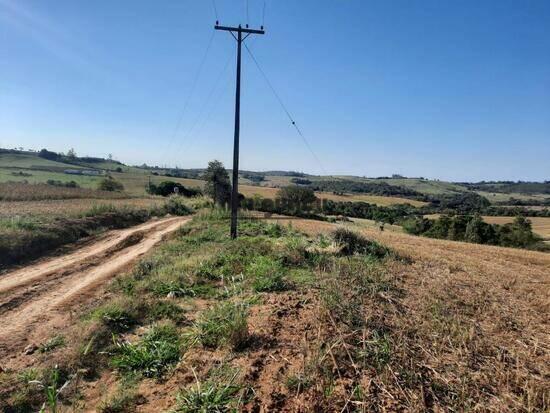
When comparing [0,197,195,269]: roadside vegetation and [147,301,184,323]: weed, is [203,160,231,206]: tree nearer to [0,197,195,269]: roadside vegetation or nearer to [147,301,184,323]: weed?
[0,197,195,269]: roadside vegetation

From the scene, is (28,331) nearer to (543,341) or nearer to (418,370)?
(418,370)

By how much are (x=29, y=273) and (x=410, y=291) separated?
10.9 meters

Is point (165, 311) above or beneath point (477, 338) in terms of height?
beneath

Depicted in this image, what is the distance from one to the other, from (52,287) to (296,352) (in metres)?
7.88

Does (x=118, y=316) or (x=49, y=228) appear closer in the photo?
(x=118, y=316)

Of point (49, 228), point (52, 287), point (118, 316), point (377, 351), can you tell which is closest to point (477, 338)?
point (377, 351)

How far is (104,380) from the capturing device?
5035mm

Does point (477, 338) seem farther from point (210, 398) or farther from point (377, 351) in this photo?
point (210, 398)

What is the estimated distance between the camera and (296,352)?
5004mm

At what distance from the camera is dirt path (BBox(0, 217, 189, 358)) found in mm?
6871

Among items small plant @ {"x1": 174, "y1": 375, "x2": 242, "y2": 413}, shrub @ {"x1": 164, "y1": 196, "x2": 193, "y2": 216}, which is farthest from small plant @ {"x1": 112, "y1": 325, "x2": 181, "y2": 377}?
shrub @ {"x1": 164, "y1": 196, "x2": 193, "y2": 216}

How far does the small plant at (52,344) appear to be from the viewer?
19.5 feet

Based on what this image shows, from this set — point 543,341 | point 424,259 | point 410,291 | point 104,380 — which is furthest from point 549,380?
point 424,259

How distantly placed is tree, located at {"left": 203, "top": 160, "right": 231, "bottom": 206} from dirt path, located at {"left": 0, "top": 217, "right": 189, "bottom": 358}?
1983 cm
